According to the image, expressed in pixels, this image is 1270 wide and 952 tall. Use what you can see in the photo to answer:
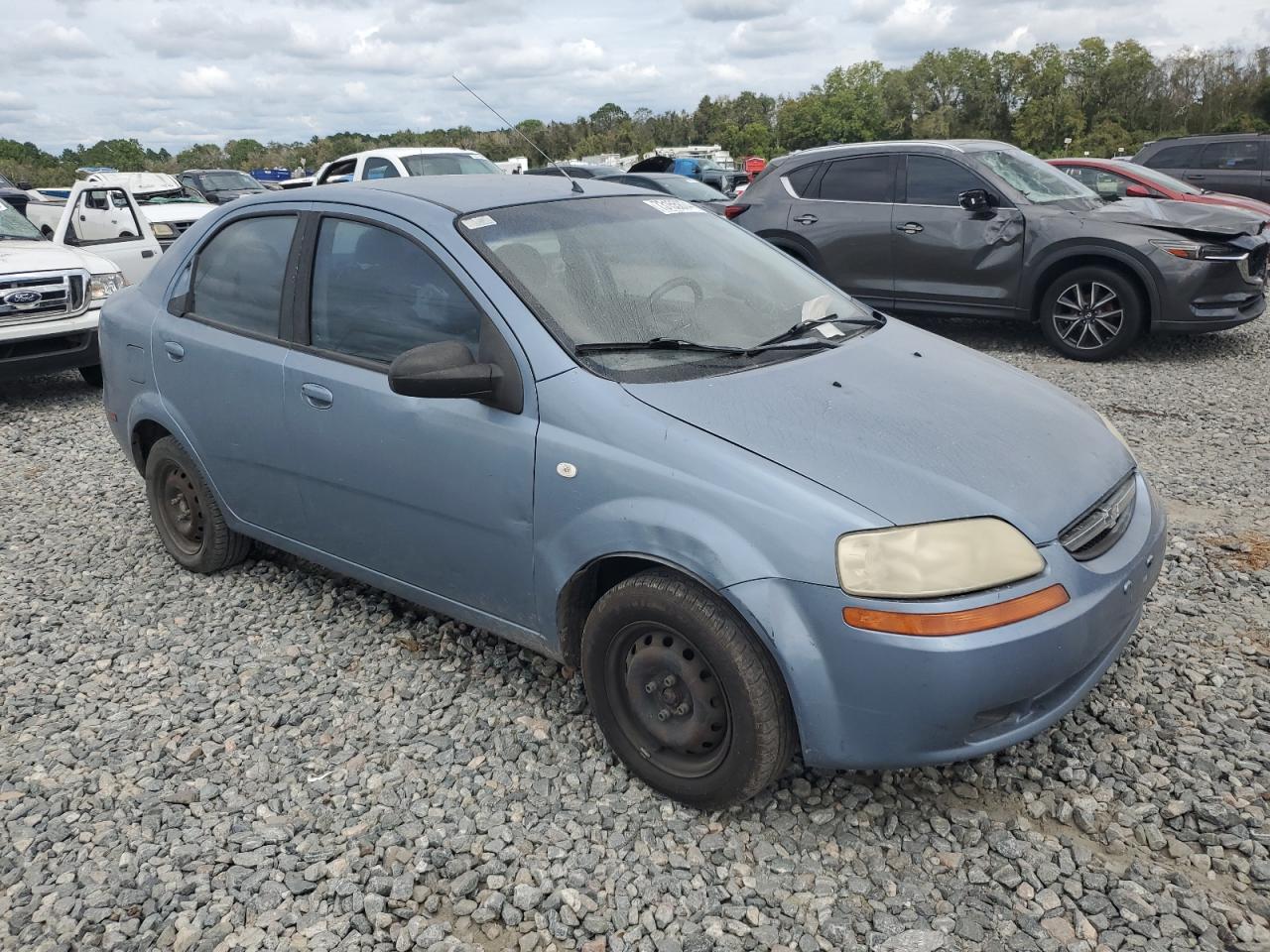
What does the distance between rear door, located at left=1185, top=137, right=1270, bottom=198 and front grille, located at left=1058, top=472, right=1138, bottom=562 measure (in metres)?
13.5

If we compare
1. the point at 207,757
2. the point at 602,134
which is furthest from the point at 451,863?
the point at 602,134

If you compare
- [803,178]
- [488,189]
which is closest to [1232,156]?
[803,178]

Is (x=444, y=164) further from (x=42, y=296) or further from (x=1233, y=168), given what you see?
(x=1233, y=168)

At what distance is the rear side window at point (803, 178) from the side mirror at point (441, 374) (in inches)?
276

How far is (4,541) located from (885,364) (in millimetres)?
4566

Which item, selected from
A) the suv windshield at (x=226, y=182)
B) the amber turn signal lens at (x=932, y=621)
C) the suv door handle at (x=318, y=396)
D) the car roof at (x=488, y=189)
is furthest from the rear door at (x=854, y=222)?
the suv windshield at (x=226, y=182)

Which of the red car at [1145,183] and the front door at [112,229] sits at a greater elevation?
the red car at [1145,183]

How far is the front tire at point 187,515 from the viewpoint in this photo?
166 inches

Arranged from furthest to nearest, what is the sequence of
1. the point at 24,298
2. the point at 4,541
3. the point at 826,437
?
the point at 24,298, the point at 4,541, the point at 826,437

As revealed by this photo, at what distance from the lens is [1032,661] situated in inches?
94.2

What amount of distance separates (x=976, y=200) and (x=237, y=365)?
640 cm

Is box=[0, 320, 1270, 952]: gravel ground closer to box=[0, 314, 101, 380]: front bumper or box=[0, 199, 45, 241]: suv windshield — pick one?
box=[0, 314, 101, 380]: front bumper

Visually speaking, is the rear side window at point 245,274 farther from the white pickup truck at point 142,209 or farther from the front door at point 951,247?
the white pickup truck at point 142,209

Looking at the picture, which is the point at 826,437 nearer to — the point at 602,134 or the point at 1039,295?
the point at 1039,295
